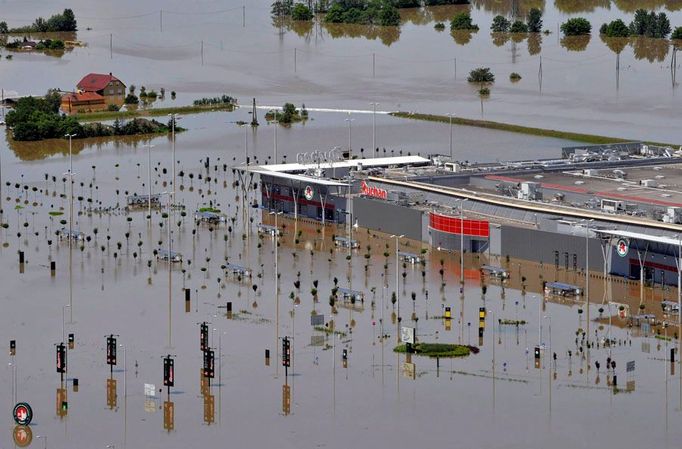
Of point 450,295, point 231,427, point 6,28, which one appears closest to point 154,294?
point 450,295

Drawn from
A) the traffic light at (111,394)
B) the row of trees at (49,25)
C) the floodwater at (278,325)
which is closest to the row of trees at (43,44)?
the row of trees at (49,25)

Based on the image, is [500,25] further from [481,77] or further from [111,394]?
[111,394]

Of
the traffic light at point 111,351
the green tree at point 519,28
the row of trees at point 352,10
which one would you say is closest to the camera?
the traffic light at point 111,351

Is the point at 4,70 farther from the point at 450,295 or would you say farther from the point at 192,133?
the point at 450,295

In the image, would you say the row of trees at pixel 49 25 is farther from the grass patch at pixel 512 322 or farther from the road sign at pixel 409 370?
the road sign at pixel 409 370

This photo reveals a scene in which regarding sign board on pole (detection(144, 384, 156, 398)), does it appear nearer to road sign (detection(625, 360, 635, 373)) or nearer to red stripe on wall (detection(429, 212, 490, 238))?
road sign (detection(625, 360, 635, 373))

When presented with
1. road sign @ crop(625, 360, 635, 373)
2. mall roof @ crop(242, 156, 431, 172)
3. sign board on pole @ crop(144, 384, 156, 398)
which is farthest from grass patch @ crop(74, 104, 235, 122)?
road sign @ crop(625, 360, 635, 373)
